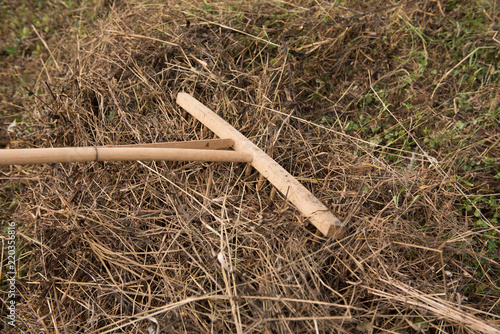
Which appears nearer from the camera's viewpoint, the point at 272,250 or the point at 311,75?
the point at 272,250

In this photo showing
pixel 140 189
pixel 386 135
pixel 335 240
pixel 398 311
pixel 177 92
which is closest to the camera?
pixel 398 311

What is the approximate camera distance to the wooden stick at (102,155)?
4.47 feet

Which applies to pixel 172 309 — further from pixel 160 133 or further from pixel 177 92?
pixel 177 92

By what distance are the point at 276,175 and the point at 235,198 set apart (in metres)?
0.29

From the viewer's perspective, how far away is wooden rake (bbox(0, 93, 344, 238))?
1.42 metres

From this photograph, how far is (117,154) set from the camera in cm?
156

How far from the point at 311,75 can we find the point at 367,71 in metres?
0.39

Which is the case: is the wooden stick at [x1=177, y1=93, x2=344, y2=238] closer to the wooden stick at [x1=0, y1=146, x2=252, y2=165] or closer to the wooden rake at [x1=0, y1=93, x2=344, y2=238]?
the wooden rake at [x1=0, y1=93, x2=344, y2=238]

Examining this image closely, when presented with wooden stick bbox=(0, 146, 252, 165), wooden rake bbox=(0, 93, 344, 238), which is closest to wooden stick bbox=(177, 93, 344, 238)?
wooden rake bbox=(0, 93, 344, 238)

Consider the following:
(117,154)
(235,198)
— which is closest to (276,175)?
(235,198)

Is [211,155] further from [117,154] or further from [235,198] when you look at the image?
[117,154]

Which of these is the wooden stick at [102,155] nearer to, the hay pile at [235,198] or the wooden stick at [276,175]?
the wooden stick at [276,175]

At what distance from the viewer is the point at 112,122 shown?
233cm

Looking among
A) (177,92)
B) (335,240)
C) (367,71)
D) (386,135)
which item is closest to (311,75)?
Answer: (367,71)
